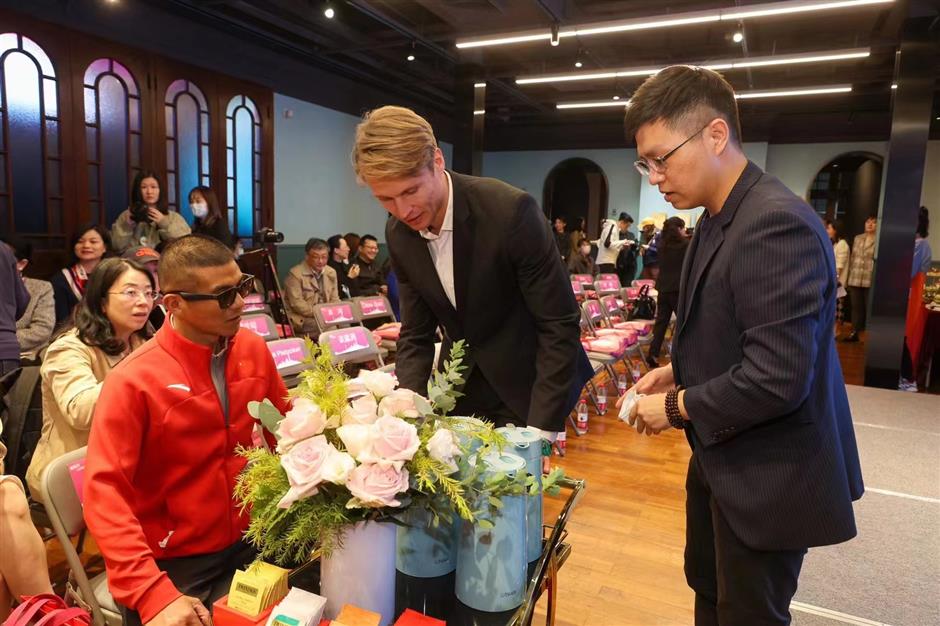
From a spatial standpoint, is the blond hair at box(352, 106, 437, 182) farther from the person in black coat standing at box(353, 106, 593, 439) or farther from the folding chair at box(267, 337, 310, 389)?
the folding chair at box(267, 337, 310, 389)

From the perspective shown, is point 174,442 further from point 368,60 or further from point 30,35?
point 368,60

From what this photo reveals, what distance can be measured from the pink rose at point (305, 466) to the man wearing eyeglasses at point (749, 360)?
704 mm

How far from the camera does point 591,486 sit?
12.0 feet

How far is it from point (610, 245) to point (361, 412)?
912cm

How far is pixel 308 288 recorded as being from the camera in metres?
6.29

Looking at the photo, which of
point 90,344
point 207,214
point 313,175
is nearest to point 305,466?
point 90,344

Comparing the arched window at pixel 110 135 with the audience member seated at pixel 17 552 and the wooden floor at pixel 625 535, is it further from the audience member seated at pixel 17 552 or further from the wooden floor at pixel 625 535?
the audience member seated at pixel 17 552

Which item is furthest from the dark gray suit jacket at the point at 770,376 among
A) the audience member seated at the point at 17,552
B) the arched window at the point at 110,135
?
the arched window at the point at 110,135

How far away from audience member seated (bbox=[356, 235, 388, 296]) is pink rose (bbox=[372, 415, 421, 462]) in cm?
642

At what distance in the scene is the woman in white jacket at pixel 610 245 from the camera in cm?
967

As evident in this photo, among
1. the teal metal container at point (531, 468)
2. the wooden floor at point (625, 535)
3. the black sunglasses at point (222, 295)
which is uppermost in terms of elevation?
the black sunglasses at point (222, 295)

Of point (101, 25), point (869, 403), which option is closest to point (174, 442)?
point (869, 403)

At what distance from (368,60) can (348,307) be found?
555 cm

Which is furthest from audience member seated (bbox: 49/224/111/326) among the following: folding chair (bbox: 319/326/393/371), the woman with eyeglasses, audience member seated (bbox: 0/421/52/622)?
audience member seated (bbox: 0/421/52/622)
